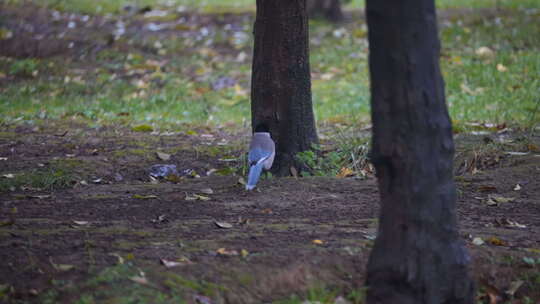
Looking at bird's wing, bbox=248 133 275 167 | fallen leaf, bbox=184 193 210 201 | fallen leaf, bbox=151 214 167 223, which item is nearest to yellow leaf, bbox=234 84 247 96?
bird's wing, bbox=248 133 275 167

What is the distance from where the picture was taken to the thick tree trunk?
250 inches

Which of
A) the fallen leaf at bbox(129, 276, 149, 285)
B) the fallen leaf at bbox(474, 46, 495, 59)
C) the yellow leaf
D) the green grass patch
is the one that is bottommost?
the fallen leaf at bbox(129, 276, 149, 285)

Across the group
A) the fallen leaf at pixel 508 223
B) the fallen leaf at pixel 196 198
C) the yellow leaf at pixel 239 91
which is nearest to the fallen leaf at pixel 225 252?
the fallen leaf at pixel 196 198

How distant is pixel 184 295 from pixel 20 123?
526 cm

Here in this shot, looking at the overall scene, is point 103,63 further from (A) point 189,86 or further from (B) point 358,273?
(B) point 358,273

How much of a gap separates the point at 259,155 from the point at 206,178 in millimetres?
631

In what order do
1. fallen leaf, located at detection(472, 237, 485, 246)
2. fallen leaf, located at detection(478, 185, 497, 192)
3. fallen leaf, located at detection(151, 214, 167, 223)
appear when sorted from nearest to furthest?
fallen leaf, located at detection(472, 237, 485, 246) < fallen leaf, located at detection(151, 214, 167, 223) < fallen leaf, located at detection(478, 185, 497, 192)

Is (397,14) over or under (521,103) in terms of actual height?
over

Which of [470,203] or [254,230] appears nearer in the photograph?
[254,230]

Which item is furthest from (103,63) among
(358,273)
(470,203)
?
(358,273)

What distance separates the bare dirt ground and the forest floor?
1 cm

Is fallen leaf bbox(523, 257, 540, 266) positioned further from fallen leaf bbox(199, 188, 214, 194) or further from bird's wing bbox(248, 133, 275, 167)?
fallen leaf bbox(199, 188, 214, 194)

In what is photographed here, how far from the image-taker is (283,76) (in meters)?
6.35

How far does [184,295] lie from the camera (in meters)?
Result: 3.67
